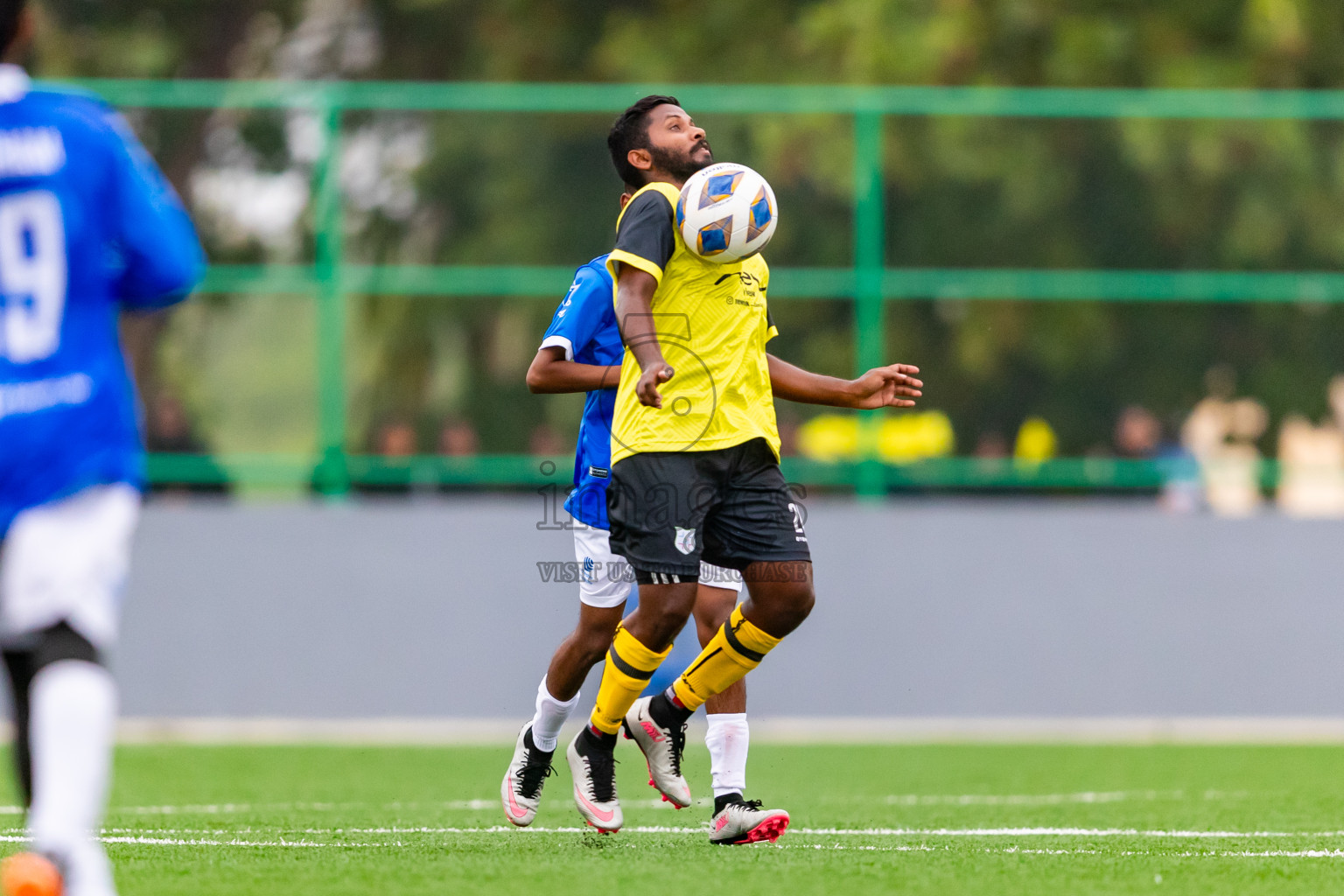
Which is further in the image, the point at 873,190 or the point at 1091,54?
the point at 1091,54

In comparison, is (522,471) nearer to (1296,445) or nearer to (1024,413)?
(1024,413)

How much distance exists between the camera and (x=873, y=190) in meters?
11.5

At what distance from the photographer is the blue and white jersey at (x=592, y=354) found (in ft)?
18.7

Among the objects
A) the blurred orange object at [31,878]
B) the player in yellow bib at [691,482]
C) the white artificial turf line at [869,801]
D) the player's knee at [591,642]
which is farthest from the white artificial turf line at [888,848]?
the blurred orange object at [31,878]

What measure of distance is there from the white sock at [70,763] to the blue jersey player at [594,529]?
2341 mm

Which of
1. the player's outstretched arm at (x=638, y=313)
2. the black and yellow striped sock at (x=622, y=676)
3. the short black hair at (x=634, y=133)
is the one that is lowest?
the black and yellow striped sock at (x=622, y=676)

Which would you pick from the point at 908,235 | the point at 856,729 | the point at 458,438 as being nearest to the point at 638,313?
the point at 458,438

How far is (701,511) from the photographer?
5.07 m

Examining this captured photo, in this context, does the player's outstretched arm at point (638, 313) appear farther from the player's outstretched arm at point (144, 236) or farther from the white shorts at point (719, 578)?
the player's outstretched arm at point (144, 236)

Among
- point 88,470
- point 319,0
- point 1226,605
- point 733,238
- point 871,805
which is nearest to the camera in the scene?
point 88,470

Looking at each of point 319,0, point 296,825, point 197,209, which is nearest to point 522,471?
point 197,209

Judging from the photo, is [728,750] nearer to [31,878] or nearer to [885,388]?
[885,388]

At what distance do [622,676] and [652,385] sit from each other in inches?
38.8

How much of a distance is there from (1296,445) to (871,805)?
18.7ft
